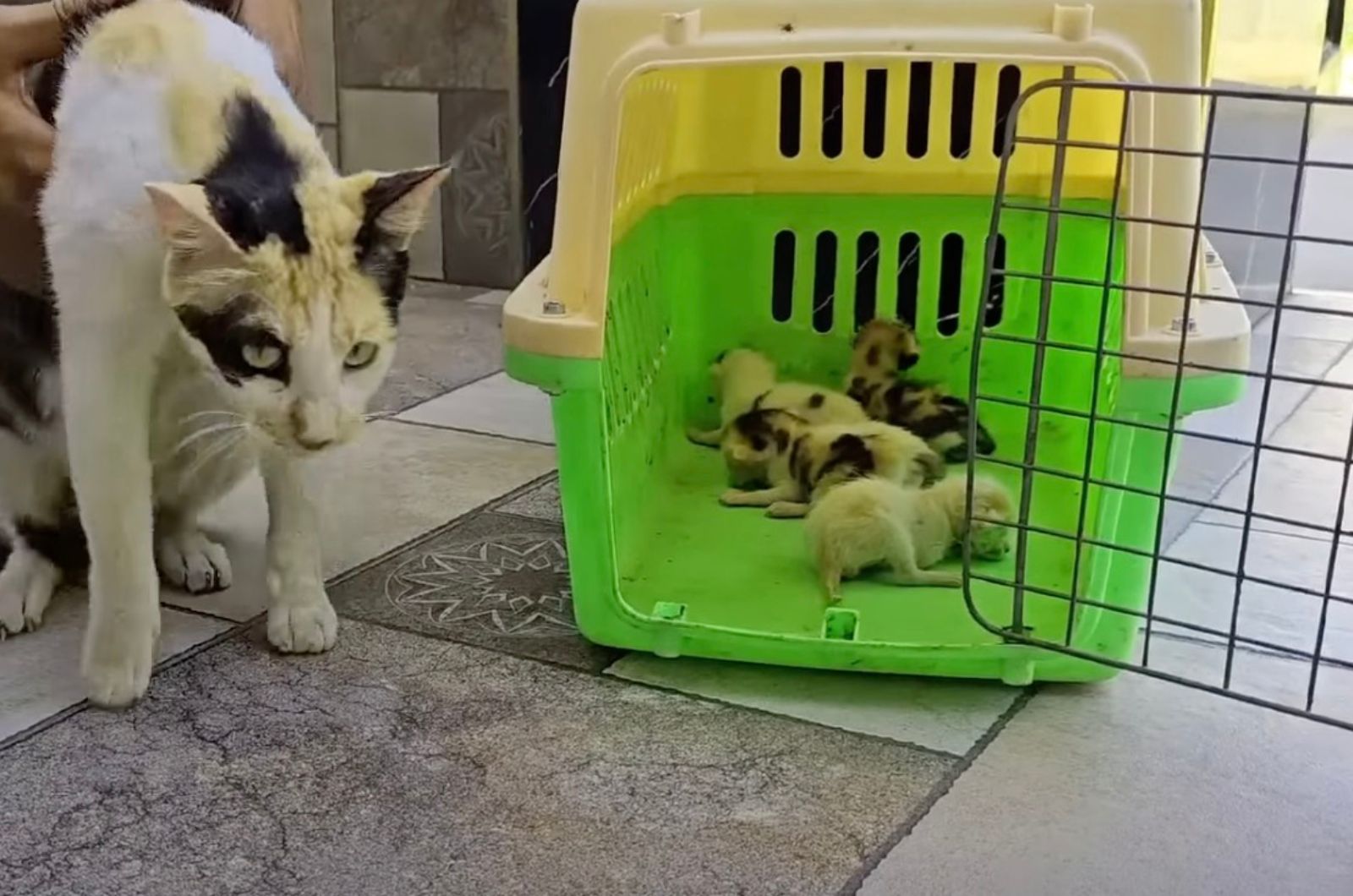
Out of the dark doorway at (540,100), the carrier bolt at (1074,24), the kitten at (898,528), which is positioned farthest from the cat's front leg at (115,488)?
the dark doorway at (540,100)

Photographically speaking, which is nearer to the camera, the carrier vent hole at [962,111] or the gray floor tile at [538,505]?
the gray floor tile at [538,505]

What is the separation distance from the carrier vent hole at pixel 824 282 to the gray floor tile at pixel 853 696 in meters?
0.71

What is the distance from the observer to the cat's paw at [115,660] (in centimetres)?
108

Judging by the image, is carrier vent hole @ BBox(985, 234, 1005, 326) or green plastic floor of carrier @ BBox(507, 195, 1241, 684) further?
carrier vent hole @ BBox(985, 234, 1005, 326)

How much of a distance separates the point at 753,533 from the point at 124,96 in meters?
0.72

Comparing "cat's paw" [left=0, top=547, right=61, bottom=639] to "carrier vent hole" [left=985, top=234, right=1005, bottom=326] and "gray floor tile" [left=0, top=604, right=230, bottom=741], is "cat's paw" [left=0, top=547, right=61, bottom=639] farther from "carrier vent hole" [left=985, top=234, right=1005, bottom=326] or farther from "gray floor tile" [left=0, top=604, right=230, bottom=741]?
"carrier vent hole" [left=985, top=234, right=1005, bottom=326]

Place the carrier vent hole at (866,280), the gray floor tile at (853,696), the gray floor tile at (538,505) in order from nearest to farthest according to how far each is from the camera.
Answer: the gray floor tile at (853,696) < the gray floor tile at (538,505) < the carrier vent hole at (866,280)

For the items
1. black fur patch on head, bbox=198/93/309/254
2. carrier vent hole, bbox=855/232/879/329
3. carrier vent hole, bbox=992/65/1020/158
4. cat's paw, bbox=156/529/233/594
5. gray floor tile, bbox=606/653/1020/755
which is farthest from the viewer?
carrier vent hole, bbox=855/232/879/329

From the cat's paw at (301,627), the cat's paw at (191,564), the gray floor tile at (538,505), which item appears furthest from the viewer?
the gray floor tile at (538,505)

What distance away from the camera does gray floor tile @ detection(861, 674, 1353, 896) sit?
878 millimetres

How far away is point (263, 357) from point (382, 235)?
0.13m

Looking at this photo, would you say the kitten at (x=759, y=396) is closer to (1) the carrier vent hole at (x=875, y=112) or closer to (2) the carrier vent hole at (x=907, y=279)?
(2) the carrier vent hole at (x=907, y=279)

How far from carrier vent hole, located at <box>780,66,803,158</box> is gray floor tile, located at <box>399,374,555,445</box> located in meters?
0.45

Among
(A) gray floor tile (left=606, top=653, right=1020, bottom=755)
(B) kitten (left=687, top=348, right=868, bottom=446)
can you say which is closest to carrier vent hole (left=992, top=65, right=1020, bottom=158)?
(B) kitten (left=687, top=348, right=868, bottom=446)
